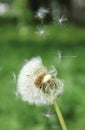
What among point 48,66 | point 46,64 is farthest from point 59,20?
point 46,64

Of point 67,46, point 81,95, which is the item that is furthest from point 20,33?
point 81,95

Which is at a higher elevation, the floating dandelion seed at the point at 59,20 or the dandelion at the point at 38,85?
the floating dandelion seed at the point at 59,20

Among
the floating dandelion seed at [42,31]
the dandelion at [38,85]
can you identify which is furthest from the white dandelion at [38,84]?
the floating dandelion seed at [42,31]

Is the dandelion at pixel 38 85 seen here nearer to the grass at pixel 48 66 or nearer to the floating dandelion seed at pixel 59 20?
the grass at pixel 48 66

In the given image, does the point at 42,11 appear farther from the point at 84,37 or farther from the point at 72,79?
the point at 84,37

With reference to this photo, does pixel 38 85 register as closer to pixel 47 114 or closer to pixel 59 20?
pixel 47 114

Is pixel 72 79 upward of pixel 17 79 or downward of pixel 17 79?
downward
